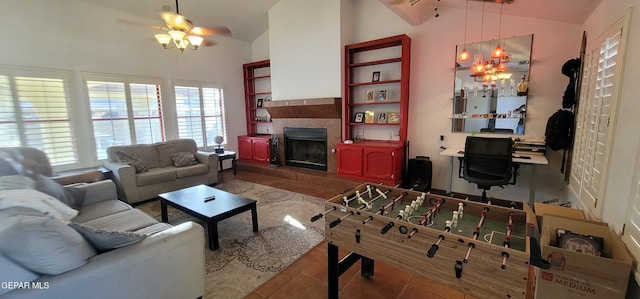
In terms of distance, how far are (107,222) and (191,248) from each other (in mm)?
1249

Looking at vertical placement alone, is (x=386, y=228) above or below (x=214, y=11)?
below

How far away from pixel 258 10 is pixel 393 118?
3.46m

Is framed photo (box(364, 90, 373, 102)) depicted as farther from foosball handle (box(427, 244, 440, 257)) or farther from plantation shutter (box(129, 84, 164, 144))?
plantation shutter (box(129, 84, 164, 144))

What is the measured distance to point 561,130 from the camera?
309 cm

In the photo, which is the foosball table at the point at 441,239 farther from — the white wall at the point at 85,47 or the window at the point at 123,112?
the window at the point at 123,112

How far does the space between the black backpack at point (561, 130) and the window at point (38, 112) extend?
6.73 meters

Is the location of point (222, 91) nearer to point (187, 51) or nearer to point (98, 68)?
point (187, 51)

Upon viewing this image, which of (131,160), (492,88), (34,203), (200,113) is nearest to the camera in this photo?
(34,203)

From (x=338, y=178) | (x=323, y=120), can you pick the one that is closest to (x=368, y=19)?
(x=323, y=120)

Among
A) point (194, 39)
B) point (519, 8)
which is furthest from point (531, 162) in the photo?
point (194, 39)

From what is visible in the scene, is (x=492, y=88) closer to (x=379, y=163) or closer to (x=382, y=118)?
(x=382, y=118)

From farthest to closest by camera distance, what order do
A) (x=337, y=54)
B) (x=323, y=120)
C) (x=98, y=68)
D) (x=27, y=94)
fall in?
(x=323, y=120)
(x=337, y=54)
(x=98, y=68)
(x=27, y=94)

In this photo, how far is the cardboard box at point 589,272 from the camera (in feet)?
4.51

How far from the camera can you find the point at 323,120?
516 centimetres
